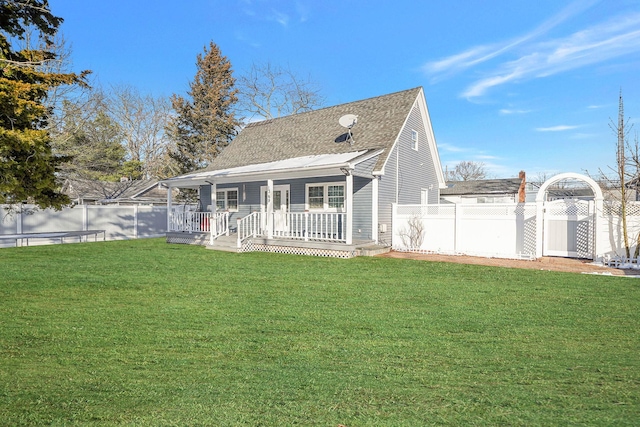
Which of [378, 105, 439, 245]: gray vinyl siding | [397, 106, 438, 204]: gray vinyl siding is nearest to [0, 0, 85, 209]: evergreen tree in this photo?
[378, 105, 439, 245]: gray vinyl siding

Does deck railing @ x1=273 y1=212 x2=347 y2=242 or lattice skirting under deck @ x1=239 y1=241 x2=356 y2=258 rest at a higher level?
deck railing @ x1=273 y1=212 x2=347 y2=242

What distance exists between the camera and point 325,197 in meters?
14.6

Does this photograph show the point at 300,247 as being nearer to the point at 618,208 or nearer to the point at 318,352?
the point at 318,352

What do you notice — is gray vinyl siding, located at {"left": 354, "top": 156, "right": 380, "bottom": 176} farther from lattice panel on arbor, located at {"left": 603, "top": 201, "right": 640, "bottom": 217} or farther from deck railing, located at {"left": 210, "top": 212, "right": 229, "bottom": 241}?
lattice panel on arbor, located at {"left": 603, "top": 201, "right": 640, "bottom": 217}

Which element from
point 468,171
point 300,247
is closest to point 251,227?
point 300,247

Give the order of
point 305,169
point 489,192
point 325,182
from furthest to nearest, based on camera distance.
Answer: point 489,192
point 325,182
point 305,169

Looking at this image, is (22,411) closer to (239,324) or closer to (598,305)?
(239,324)

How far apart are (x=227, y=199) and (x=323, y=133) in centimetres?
561

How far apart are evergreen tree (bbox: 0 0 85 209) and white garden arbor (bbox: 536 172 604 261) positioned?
1227cm

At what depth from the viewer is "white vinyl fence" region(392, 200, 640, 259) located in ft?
34.7

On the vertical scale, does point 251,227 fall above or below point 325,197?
below

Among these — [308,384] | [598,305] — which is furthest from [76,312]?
[598,305]

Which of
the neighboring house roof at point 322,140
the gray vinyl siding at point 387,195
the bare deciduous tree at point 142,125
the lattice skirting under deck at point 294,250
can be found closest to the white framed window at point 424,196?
the neighboring house roof at point 322,140

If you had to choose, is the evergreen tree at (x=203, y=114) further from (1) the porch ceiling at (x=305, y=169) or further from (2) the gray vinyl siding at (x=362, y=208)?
(2) the gray vinyl siding at (x=362, y=208)
